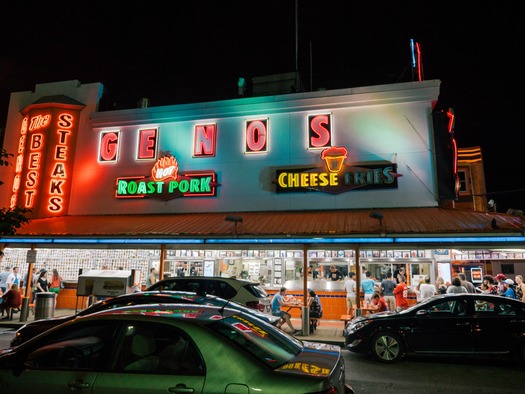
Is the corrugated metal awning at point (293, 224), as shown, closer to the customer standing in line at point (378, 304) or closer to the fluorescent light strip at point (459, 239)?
the fluorescent light strip at point (459, 239)

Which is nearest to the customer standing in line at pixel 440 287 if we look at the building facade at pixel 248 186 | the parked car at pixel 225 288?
the building facade at pixel 248 186

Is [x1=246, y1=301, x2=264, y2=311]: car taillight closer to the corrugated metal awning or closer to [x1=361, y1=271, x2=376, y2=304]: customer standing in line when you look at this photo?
the corrugated metal awning

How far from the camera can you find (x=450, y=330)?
8.81 meters

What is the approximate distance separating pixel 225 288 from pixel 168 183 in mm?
7656

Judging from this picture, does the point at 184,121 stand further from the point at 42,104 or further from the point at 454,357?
the point at 454,357

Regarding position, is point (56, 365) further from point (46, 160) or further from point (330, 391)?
point (46, 160)

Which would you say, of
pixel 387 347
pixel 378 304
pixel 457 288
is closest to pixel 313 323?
pixel 378 304

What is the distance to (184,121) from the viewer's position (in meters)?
17.9

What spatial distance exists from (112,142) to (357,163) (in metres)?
11.2

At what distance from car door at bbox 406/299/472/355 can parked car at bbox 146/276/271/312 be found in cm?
403

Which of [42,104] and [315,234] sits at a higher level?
[42,104]

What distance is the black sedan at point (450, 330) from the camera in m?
8.60

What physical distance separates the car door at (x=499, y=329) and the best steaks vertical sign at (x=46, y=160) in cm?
1714

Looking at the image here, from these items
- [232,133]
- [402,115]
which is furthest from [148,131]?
[402,115]
